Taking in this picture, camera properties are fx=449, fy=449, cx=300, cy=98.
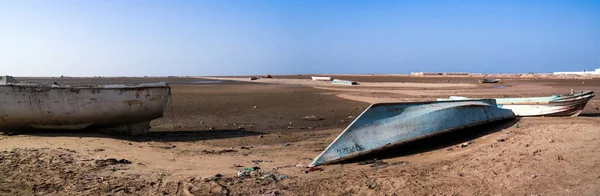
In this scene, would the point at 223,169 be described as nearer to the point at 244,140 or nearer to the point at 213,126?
the point at 244,140

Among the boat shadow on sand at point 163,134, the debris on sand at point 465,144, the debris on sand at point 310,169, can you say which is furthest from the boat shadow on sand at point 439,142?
the boat shadow on sand at point 163,134

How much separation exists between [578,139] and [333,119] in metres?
7.16

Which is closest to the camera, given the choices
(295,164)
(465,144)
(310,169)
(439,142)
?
(310,169)

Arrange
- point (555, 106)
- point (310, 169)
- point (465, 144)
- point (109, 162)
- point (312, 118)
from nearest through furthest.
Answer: point (310, 169)
point (109, 162)
point (465, 144)
point (555, 106)
point (312, 118)

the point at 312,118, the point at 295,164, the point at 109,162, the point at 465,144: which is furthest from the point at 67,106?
the point at 465,144

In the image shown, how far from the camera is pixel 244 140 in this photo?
352 inches

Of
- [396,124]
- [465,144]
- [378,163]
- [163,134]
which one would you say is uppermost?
[396,124]

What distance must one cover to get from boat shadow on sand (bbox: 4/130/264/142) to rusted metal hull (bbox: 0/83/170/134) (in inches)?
5.1

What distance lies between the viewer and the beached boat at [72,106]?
8711 millimetres

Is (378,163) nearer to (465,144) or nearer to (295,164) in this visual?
(295,164)

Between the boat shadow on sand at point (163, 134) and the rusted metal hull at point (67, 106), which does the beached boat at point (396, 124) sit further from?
the rusted metal hull at point (67, 106)

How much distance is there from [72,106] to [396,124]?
628 cm

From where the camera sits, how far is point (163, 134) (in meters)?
9.82

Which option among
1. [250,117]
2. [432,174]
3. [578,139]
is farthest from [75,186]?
[250,117]
